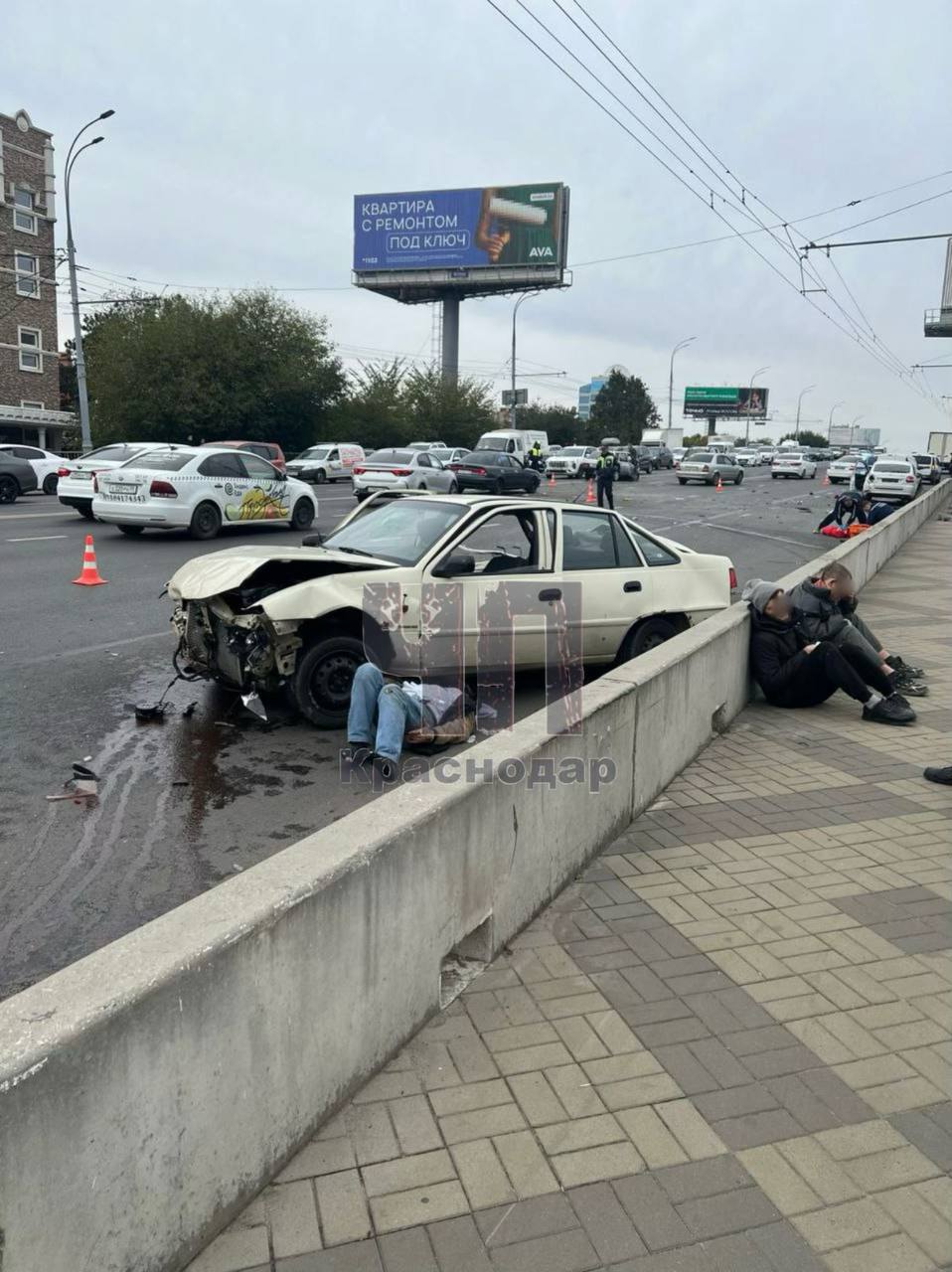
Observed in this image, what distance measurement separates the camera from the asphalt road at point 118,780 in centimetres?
420

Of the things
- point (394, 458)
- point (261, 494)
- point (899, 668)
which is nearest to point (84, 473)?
point (261, 494)

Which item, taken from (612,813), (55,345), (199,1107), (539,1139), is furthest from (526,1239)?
(55,345)

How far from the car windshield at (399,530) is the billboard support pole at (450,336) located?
212 ft

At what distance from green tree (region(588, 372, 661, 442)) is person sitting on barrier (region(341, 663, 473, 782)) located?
9722 centimetres

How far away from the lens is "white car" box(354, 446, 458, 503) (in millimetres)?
28641

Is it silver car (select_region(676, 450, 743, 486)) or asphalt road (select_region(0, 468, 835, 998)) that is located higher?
silver car (select_region(676, 450, 743, 486))

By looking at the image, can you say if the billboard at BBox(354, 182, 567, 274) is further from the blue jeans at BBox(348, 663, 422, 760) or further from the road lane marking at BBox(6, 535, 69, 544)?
the blue jeans at BBox(348, 663, 422, 760)

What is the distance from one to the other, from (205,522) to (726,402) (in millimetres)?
125802

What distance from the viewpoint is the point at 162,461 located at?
16797 millimetres

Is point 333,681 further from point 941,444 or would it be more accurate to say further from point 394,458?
point 941,444

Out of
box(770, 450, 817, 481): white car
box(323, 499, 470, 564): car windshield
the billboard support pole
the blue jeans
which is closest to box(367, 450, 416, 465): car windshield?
box(323, 499, 470, 564): car windshield

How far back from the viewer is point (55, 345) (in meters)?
50.2

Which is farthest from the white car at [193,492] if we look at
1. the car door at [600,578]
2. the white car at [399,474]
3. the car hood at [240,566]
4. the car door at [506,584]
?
the car door at [600,578]

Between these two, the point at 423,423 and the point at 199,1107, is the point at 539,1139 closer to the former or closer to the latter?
the point at 199,1107
